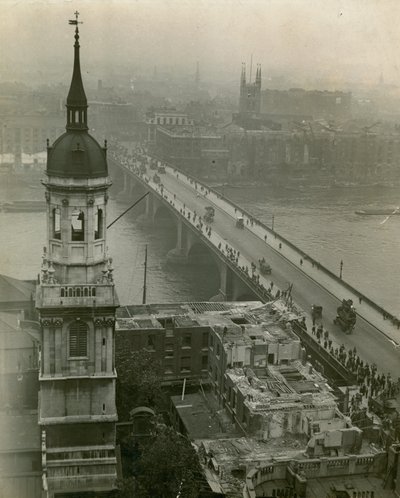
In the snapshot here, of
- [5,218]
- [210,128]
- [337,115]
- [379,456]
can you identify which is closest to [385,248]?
[5,218]

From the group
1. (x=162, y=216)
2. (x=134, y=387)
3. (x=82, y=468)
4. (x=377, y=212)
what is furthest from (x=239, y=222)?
(x=82, y=468)

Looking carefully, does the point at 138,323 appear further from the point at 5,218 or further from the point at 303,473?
the point at 5,218

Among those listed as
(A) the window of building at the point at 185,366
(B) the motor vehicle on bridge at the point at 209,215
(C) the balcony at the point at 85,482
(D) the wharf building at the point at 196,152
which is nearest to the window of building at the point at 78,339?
(C) the balcony at the point at 85,482

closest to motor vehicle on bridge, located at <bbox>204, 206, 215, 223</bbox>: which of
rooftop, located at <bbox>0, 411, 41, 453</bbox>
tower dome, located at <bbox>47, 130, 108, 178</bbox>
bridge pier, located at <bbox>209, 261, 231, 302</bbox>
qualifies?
bridge pier, located at <bbox>209, 261, 231, 302</bbox>

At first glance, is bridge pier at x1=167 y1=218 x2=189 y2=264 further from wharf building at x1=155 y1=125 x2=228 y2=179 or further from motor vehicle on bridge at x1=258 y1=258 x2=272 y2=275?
wharf building at x1=155 y1=125 x2=228 y2=179

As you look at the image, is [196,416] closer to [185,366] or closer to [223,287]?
[185,366]
